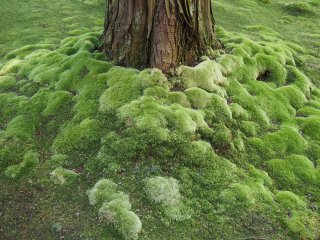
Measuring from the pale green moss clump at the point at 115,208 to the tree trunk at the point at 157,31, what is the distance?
11.9 feet

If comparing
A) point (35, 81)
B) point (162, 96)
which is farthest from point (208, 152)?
point (35, 81)

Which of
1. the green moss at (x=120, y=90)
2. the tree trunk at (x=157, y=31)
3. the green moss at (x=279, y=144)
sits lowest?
the green moss at (x=279, y=144)

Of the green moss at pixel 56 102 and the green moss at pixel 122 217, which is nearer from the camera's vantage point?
the green moss at pixel 122 217

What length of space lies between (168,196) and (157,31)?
13.9ft

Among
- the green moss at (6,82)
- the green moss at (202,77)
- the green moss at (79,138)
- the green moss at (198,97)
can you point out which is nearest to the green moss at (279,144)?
the green moss at (198,97)

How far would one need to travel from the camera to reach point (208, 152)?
8344mm

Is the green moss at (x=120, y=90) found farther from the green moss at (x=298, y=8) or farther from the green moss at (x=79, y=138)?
the green moss at (x=298, y=8)

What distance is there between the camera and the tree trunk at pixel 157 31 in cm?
941

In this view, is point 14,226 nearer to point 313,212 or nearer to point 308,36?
point 313,212

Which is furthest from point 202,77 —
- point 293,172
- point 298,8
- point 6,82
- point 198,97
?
point 298,8

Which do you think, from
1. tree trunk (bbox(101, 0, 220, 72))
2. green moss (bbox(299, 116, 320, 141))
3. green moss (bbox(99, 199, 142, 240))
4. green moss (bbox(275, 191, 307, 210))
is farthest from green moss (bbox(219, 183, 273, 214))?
tree trunk (bbox(101, 0, 220, 72))

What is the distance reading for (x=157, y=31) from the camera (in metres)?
9.48

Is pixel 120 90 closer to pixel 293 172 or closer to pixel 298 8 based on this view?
pixel 293 172

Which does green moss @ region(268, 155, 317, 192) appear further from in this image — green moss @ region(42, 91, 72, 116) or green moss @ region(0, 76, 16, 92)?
green moss @ region(0, 76, 16, 92)
